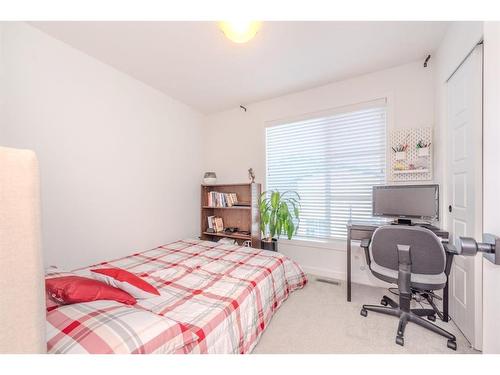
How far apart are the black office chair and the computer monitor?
0.61m

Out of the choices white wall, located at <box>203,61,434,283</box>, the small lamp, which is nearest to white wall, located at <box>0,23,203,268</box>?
the small lamp

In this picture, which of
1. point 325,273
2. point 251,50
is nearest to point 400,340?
point 325,273

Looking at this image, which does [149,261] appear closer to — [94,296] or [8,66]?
[94,296]

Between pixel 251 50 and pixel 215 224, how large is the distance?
2473 millimetres

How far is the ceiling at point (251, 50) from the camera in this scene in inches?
68.8

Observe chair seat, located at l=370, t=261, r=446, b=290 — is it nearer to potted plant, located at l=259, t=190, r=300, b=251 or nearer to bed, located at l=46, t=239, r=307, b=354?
bed, located at l=46, t=239, r=307, b=354

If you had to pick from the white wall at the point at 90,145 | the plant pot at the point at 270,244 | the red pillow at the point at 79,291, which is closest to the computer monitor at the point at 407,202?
the plant pot at the point at 270,244

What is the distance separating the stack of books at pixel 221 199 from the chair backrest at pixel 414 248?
6.88 feet

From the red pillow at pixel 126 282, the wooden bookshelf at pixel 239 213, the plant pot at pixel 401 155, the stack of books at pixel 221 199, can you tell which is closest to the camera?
the red pillow at pixel 126 282

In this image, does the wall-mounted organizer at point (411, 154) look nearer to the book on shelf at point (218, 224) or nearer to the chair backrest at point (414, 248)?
the chair backrest at point (414, 248)

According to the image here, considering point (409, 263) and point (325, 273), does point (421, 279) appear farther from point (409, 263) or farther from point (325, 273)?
point (325, 273)

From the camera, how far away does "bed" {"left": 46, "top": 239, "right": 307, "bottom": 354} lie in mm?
821
